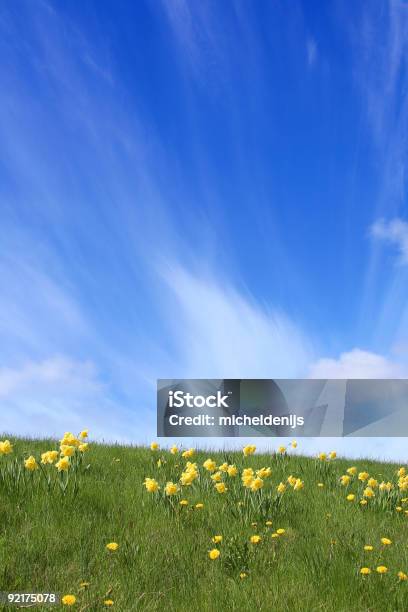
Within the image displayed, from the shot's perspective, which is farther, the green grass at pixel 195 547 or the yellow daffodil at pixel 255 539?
the yellow daffodil at pixel 255 539

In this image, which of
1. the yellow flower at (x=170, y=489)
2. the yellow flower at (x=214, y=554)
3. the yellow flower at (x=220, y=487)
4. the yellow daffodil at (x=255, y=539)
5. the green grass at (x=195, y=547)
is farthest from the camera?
the yellow flower at (x=220, y=487)

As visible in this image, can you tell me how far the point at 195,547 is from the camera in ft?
18.0

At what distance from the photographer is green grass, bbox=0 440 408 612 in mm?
4488

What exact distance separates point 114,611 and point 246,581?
120 cm

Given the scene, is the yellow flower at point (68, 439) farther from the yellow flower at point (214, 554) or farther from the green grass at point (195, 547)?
the yellow flower at point (214, 554)

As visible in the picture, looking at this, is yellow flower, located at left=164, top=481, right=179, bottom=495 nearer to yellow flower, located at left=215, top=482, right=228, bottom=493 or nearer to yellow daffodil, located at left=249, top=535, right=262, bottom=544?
yellow flower, located at left=215, top=482, right=228, bottom=493

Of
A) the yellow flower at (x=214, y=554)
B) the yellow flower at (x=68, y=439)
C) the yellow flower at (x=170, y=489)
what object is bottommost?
the yellow flower at (x=214, y=554)

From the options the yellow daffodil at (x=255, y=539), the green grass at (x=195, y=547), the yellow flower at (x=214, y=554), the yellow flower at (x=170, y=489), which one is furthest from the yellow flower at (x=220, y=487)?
the yellow flower at (x=214, y=554)

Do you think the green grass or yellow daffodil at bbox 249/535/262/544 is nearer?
the green grass

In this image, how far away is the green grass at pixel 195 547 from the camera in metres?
4.49

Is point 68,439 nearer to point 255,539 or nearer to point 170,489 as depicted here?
point 170,489

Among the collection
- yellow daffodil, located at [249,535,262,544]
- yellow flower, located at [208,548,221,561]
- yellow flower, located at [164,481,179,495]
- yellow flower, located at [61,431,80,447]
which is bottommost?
yellow flower, located at [208,548,221,561]

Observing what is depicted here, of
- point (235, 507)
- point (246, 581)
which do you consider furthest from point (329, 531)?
point (246, 581)

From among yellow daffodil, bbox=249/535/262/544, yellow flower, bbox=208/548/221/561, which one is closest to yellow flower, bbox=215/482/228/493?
yellow daffodil, bbox=249/535/262/544
